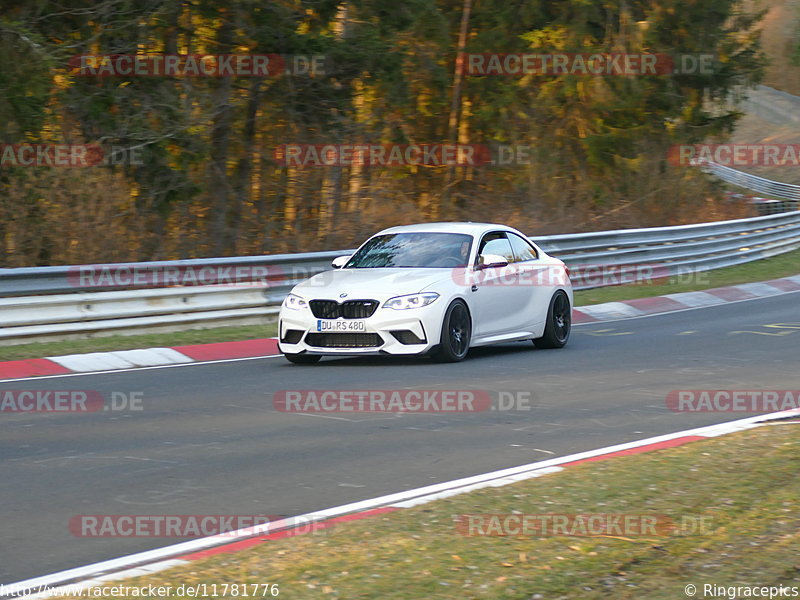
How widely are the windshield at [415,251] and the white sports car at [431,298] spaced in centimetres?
1

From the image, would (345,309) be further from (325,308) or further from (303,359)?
(303,359)

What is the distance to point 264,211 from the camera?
Answer: 2497 cm

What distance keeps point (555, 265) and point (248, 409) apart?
5932 mm

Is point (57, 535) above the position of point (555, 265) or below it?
below

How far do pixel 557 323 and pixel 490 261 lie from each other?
5.84 feet

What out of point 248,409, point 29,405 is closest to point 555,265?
point 248,409

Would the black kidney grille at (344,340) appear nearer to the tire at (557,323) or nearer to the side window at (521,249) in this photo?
the side window at (521,249)

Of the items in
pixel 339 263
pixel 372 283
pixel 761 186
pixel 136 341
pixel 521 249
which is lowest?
pixel 136 341

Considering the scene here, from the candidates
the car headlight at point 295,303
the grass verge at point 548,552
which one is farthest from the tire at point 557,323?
the grass verge at point 548,552

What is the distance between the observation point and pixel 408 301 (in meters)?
12.3

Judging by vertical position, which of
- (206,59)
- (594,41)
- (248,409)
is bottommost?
(248,409)

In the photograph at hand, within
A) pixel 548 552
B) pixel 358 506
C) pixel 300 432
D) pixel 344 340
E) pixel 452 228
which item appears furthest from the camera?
pixel 452 228

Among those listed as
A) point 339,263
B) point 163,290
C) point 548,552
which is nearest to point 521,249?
point 339,263

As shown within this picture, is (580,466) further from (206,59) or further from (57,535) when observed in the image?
(206,59)
